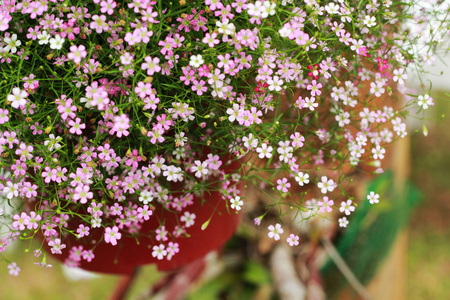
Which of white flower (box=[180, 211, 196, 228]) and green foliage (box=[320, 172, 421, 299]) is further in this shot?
green foliage (box=[320, 172, 421, 299])

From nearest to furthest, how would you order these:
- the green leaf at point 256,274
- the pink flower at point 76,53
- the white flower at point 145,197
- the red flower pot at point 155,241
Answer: the pink flower at point 76,53 → the white flower at point 145,197 → the red flower pot at point 155,241 → the green leaf at point 256,274

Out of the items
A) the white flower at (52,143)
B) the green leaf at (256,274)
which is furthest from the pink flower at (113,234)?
the green leaf at (256,274)

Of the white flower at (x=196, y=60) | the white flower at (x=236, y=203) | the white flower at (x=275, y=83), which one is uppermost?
the white flower at (x=196, y=60)

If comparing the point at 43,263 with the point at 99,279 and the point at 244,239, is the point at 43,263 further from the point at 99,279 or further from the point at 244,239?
the point at 99,279

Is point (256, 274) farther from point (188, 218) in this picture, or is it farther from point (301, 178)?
point (301, 178)

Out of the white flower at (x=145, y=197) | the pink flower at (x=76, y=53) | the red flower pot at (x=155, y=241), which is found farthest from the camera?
the red flower pot at (x=155, y=241)

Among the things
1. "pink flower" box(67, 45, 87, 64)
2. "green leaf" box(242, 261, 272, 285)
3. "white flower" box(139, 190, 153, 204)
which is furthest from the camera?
"green leaf" box(242, 261, 272, 285)

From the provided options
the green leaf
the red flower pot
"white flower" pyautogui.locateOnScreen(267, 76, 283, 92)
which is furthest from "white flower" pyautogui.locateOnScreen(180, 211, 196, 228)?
the green leaf

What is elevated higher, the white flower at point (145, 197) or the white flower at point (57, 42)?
the white flower at point (57, 42)

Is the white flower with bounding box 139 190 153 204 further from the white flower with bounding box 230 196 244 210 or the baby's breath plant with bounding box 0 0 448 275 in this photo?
the white flower with bounding box 230 196 244 210

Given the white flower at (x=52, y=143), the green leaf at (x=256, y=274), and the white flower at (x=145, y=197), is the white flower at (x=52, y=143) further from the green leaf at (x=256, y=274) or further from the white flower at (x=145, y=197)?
the green leaf at (x=256, y=274)

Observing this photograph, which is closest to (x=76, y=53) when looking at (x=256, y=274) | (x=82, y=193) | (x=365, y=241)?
(x=82, y=193)

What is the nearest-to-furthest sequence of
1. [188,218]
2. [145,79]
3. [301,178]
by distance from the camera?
[145,79]
[301,178]
[188,218]
